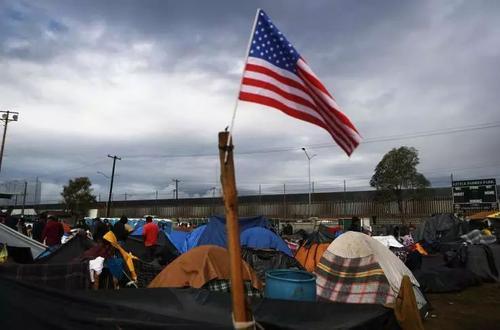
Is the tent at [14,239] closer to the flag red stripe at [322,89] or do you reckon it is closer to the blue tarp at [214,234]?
the blue tarp at [214,234]

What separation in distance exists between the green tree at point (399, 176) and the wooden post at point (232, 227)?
3916 centimetres

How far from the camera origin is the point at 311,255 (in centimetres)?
1311

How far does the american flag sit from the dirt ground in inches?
236

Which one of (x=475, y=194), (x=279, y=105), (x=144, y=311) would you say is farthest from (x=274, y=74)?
(x=475, y=194)

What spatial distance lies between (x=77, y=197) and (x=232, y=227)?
219ft

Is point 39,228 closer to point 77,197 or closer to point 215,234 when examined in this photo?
point 215,234

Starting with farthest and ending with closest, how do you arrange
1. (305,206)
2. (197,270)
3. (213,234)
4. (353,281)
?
(305,206), (213,234), (353,281), (197,270)

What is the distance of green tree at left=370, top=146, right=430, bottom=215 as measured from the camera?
4053 cm

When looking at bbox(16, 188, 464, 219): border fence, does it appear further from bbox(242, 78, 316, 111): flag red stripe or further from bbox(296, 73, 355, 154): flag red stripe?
bbox(242, 78, 316, 111): flag red stripe

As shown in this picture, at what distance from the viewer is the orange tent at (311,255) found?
12.8m

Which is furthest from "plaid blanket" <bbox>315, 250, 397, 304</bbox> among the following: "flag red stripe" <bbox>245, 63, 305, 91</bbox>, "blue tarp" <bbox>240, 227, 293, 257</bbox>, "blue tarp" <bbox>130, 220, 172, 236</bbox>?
"blue tarp" <bbox>130, 220, 172, 236</bbox>

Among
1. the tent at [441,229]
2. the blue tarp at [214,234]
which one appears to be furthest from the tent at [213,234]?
the tent at [441,229]

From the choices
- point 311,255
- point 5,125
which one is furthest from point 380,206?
point 5,125

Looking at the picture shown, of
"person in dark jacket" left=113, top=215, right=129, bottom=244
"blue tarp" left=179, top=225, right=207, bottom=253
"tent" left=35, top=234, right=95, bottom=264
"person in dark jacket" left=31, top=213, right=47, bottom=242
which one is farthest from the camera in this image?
"person in dark jacket" left=31, top=213, right=47, bottom=242
